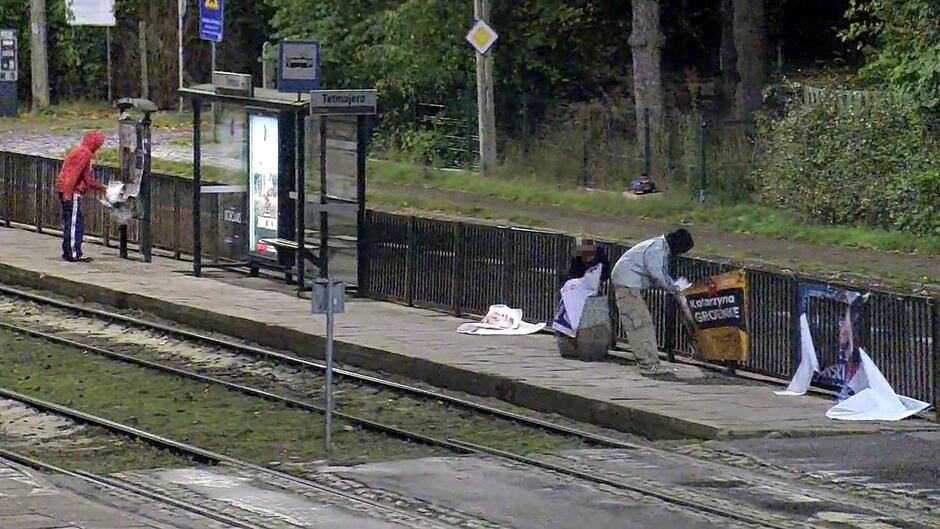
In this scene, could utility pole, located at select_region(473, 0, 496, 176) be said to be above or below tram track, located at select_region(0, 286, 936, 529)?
above

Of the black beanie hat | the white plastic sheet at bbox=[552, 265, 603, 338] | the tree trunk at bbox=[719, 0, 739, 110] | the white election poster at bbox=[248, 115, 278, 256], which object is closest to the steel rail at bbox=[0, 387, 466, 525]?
the white plastic sheet at bbox=[552, 265, 603, 338]

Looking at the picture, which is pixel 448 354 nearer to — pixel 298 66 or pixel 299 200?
pixel 299 200

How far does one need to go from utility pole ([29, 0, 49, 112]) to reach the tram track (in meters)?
29.9

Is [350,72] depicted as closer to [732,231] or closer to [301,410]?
[732,231]

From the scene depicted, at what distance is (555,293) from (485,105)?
16013 mm

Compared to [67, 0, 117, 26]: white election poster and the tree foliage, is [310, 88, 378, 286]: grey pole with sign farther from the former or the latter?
[67, 0, 117, 26]: white election poster

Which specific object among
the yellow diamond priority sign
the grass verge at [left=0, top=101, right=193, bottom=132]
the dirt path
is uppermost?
the yellow diamond priority sign

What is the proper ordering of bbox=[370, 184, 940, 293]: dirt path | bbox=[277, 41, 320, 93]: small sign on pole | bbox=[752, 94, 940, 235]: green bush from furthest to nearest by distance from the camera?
bbox=[752, 94, 940, 235]: green bush, bbox=[370, 184, 940, 293]: dirt path, bbox=[277, 41, 320, 93]: small sign on pole

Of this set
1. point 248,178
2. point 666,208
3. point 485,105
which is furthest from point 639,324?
point 485,105

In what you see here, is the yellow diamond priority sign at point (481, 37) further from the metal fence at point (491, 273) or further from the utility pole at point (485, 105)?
the metal fence at point (491, 273)

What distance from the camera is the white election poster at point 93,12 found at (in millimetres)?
46156

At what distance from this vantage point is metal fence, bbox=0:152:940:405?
14.4 meters

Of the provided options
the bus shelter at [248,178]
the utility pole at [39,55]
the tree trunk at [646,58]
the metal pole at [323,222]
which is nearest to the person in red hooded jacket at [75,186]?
the bus shelter at [248,178]

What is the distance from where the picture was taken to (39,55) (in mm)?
48875
